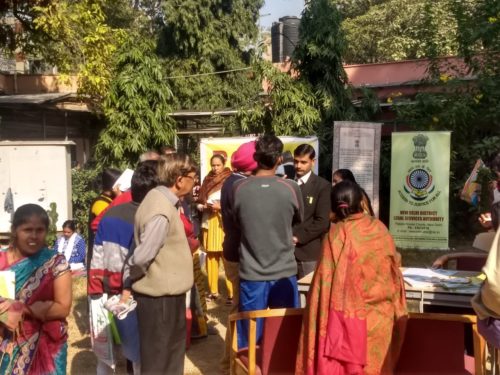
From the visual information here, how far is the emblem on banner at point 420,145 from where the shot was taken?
9734 mm

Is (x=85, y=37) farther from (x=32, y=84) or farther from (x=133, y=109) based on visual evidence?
(x=32, y=84)

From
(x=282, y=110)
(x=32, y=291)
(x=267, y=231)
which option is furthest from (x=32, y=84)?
(x=32, y=291)

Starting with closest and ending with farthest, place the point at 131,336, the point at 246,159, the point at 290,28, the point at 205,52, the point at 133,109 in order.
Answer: the point at 131,336 < the point at 246,159 < the point at 133,109 < the point at 205,52 < the point at 290,28

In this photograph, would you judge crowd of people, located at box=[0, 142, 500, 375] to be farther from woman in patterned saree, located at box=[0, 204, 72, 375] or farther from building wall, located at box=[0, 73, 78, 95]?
building wall, located at box=[0, 73, 78, 95]

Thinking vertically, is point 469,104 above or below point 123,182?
above

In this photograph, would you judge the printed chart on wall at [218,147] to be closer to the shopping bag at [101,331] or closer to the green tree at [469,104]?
the green tree at [469,104]

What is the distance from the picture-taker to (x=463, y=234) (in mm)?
11438

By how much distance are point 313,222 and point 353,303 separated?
1913 millimetres

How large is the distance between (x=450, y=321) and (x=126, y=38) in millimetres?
9923

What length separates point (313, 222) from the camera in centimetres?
477

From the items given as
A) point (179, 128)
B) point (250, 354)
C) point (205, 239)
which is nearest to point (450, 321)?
point (250, 354)

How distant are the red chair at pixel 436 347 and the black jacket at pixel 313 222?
1647 millimetres

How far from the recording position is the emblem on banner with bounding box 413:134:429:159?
973cm

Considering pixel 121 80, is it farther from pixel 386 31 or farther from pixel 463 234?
pixel 386 31
